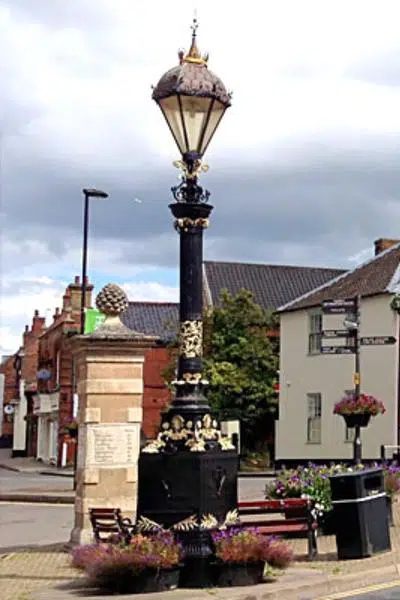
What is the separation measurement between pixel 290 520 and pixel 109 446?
121 inches

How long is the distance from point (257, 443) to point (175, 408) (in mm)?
36578

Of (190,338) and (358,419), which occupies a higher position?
(190,338)

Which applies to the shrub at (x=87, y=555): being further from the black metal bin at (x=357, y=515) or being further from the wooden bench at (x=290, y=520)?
the black metal bin at (x=357, y=515)

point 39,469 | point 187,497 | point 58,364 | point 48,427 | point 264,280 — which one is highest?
point 264,280

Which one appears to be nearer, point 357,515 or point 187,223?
point 187,223

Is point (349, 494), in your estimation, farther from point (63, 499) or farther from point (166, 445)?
point (63, 499)

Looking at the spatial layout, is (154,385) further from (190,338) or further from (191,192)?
(190,338)

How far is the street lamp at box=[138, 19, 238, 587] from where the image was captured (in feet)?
35.7

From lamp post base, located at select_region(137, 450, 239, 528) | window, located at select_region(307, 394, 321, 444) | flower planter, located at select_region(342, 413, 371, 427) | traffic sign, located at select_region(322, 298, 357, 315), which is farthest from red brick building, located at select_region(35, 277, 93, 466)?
lamp post base, located at select_region(137, 450, 239, 528)

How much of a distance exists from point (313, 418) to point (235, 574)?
98.8 feet

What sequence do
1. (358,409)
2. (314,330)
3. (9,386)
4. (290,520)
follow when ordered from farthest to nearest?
1. (9,386)
2. (314,330)
3. (358,409)
4. (290,520)

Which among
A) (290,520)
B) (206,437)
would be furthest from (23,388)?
(206,437)

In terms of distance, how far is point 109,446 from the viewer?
618 inches

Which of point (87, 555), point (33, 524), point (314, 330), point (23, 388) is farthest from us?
point (23, 388)
